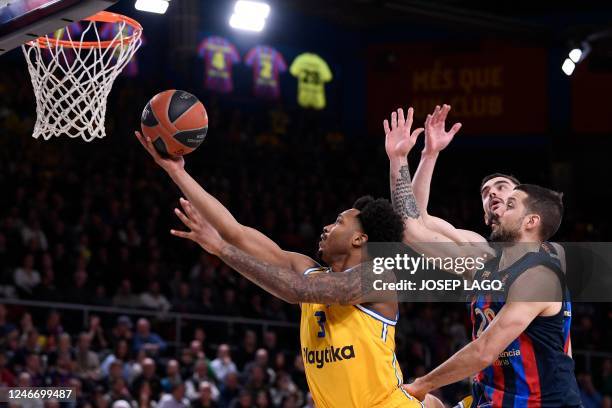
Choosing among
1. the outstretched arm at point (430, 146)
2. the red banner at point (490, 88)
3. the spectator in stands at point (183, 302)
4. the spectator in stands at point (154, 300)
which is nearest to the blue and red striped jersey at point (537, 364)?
the outstretched arm at point (430, 146)

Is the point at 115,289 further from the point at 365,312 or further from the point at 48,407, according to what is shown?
the point at 365,312

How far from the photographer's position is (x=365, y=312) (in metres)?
4.44

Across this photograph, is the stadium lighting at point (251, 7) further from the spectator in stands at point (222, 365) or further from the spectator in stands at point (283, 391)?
the spectator in stands at point (283, 391)

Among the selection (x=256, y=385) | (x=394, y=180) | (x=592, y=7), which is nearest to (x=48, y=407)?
(x=256, y=385)

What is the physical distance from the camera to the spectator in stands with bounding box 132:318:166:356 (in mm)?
10516

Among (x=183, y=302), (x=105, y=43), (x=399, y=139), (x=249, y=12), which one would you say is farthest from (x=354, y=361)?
(x=249, y=12)

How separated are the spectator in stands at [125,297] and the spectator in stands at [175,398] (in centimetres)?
190

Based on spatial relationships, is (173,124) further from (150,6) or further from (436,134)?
(150,6)

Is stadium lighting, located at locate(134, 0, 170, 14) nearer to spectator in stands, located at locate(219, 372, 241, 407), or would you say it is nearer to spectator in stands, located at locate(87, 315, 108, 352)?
spectator in stands, located at locate(87, 315, 108, 352)

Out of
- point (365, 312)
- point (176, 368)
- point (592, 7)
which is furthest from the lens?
point (592, 7)

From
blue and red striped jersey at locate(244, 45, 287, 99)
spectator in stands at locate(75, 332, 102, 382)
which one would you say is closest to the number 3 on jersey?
spectator in stands at locate(75, 332, 102, 382)

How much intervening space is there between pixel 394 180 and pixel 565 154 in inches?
598

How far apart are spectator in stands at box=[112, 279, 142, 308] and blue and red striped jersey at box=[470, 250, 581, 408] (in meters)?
7.91

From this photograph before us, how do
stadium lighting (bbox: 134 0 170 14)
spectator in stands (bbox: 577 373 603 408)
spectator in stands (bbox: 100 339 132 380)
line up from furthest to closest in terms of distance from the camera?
spectator in stands (bbox: 577 373 603 408) → spectator in stands (bbox: 100 339 132 380) → stadium lighting (bbox: 134 0 170 14)
